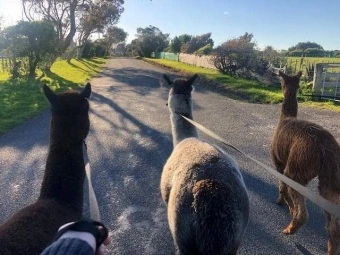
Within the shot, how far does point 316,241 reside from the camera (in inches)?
164

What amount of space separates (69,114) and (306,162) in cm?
271

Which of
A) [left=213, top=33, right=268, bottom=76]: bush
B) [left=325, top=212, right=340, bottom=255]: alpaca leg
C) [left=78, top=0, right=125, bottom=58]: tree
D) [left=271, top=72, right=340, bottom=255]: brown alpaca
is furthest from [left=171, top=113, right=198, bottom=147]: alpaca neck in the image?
[left=78, top=0, right=125, bottom=58]: tree

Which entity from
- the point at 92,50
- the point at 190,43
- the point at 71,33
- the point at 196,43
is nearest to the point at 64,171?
the point at 71,33

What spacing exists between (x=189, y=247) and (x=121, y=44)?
377 feet

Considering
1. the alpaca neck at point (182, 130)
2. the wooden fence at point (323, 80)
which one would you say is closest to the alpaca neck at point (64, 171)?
the alpaca neck at point (182, 130)

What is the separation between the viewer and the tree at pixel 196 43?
6048cm

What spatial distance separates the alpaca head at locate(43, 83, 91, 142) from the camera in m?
3.23

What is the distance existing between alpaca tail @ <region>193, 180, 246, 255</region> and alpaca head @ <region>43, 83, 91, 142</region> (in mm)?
1366

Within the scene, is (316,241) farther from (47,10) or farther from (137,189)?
(47,10)

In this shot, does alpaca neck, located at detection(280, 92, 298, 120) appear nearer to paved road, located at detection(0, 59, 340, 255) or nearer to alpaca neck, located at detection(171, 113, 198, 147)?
paved road, located at detection(0, 59, 340, 255)

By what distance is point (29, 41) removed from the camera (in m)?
19.7

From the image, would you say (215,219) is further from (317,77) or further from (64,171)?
(317,77)

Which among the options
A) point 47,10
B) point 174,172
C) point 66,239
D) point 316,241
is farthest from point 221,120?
point 47,10

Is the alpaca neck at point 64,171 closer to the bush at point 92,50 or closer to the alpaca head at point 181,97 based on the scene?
the alpaca head at point 181,97
